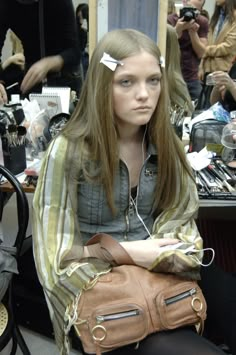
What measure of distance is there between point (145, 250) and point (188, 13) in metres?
1.16

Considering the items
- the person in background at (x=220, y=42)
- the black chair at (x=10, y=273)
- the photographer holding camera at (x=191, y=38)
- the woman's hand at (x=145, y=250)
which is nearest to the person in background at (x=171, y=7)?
the photographer holding camera at (x=191, y=38)

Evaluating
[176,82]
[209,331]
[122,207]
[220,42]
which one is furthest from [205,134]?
[209,331]

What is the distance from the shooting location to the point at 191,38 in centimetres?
177

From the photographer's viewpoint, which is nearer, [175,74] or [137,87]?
[137,87]

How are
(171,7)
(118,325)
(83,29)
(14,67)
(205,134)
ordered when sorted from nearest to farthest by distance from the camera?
(118,325)
(205,134)
(171,7)
(83,29)
(14,67)

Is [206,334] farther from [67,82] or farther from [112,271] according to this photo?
[67,82]

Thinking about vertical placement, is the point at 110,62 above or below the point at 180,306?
above

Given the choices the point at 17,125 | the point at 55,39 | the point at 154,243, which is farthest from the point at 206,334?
the point at 55,39

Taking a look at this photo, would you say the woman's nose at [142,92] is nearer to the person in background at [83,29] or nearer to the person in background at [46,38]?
the person in background at [83,29]

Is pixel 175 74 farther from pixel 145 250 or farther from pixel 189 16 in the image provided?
pixel 145 250

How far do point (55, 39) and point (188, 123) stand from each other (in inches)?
30.0

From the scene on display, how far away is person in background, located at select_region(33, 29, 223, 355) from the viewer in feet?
3.21

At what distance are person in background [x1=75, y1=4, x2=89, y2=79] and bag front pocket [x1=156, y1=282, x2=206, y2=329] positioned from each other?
46.4 inches

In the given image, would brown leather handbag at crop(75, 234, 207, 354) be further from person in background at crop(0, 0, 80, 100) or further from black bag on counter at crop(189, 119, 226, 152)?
person in background at crop(0, 0, 80, 100)
